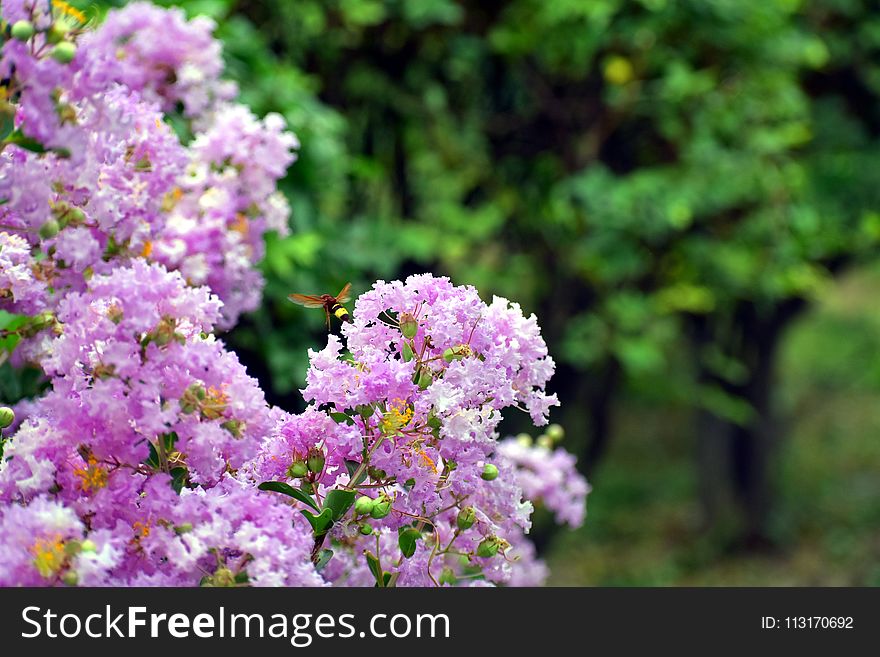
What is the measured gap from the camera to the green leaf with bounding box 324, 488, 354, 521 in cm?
114

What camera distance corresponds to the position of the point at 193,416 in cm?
109

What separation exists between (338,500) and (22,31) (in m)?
0.54

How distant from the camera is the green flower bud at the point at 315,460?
3.83 ft

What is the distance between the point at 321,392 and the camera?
3.81ft

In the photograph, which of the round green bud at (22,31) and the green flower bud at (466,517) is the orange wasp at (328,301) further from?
the round green bud at (22,31)

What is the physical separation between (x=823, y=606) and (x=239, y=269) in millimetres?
991

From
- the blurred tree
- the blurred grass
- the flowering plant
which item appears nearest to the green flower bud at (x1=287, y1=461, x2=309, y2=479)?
the flowering plant

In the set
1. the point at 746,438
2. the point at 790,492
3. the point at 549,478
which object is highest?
the point at 790,492

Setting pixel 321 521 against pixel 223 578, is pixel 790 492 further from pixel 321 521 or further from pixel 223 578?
pixel 223 578

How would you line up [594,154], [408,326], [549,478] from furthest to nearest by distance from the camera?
[594,154] → [549,478] → [408,326]

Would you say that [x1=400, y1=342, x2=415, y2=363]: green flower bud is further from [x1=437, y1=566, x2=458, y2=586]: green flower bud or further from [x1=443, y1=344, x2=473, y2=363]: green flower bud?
[x1=437, y1=566, x2=458, y2=586]: green flower bud

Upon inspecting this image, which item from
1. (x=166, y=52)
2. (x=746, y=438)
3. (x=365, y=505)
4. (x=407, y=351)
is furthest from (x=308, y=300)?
(x=746, y=438)

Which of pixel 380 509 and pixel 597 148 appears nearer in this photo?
pixel 380 509

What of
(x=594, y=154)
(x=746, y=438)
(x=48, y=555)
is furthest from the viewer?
(x=746, y=438)
